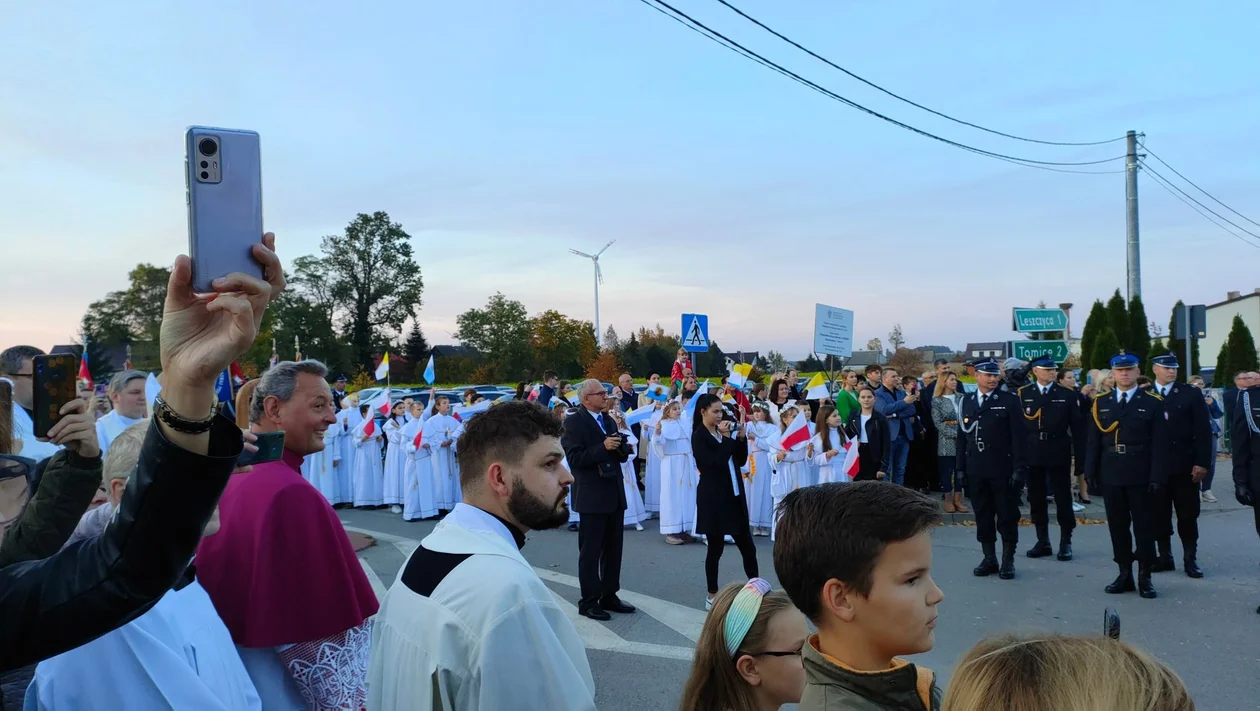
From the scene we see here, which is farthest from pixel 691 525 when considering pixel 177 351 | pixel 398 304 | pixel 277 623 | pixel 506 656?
pixel 398 304

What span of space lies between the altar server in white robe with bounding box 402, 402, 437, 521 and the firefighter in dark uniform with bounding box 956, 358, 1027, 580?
8.49 meters

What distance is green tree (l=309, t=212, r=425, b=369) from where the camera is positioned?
6575cm

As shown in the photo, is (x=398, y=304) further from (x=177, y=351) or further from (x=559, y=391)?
(x=177, y=351)

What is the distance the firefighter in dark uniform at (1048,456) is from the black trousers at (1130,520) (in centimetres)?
108

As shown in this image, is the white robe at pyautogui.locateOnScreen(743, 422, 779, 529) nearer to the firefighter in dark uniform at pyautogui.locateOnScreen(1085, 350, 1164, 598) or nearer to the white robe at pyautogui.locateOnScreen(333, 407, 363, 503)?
the firefighter in dark uniform at pyautogui.locateOnScreen(1085, 350, 1164, 598)

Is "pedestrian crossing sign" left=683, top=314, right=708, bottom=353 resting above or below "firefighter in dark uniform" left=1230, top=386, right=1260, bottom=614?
above

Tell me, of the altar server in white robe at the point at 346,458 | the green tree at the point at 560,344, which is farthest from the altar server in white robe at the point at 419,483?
the green tree at the point at 560,344

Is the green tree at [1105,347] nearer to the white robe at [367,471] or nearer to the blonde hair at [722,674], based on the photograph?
the white robe at [367,471]

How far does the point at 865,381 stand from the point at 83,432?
12705 millimetres

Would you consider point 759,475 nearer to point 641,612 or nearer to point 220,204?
point 641,612

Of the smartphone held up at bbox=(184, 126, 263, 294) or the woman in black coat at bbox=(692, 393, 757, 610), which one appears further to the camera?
the woman in black coat at bbox=(692, 393, 757, 610)


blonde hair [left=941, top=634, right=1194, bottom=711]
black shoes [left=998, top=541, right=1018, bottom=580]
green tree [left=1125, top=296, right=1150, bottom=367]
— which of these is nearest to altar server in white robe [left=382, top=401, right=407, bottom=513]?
black shoes [left=998, top=541, right=1018, bottom=580]

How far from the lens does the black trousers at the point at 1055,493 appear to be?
→ 9055 mm

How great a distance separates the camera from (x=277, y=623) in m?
2.78
